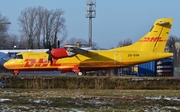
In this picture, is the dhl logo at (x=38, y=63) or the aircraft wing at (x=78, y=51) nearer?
the aircraft wing at (x=78, y=51)

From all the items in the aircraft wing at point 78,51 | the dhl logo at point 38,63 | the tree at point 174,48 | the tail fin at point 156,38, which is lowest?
the tree at point 174,48

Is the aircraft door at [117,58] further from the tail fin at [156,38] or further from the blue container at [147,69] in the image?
the blue container at [147,69]

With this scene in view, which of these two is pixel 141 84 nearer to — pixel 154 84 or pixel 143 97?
pixel 154 84

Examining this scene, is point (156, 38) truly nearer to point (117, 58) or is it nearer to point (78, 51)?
point (117, 58)

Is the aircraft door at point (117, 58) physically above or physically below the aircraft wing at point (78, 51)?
below

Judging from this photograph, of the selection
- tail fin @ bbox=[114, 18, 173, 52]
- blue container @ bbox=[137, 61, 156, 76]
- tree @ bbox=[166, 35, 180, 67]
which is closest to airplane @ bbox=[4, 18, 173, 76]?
tail fin @ bbox=[114, 18, 173, 52]

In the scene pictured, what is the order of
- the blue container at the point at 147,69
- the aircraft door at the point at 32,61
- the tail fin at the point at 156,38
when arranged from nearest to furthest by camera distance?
the aircraft door at the point at 32,61
the tail fin at the point at 156,38
the blue container at the point at 147,69

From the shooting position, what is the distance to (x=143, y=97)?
20.2 m

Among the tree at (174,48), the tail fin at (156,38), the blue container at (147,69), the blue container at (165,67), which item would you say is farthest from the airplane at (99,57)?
the tree at (174,48)

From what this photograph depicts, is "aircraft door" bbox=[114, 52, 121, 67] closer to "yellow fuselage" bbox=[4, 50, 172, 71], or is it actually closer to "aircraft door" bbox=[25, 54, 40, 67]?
"yellow fuselage" bbox=[4, 50, 172, 71]

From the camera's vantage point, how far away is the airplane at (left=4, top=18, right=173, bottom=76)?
38625 millimetres

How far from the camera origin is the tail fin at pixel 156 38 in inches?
1559

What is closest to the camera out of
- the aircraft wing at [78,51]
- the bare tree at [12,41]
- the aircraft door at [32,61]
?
the aircraft wing at [78,51]

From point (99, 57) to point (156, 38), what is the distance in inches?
239
